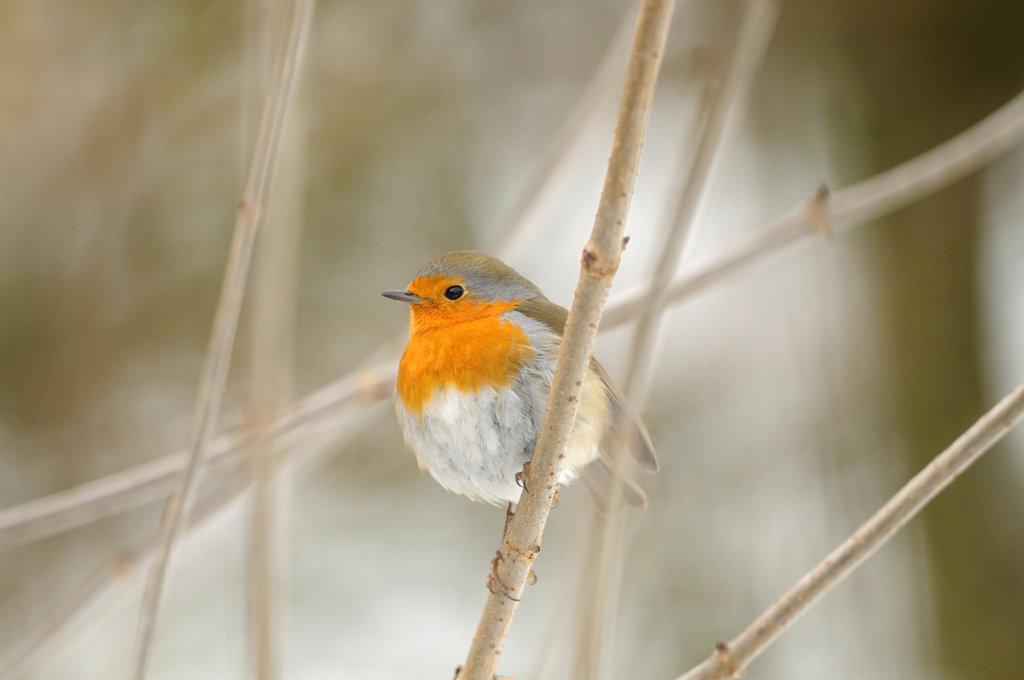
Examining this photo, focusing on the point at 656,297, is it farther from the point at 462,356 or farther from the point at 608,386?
the point at 608,386

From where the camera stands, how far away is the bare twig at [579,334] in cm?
134

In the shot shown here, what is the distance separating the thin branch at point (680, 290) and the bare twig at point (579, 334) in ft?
2.08

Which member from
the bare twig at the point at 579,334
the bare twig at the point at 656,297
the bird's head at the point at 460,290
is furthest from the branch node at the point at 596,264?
the bird's head at the point at 460,290

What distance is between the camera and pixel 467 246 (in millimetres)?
5805

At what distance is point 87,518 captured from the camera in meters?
2.40

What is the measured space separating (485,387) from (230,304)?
0.73 meters

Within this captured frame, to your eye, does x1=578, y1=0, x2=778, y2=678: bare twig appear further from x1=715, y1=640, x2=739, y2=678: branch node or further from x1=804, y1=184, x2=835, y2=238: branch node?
x1=804, y1=184, x2=835, y2=238: branch node

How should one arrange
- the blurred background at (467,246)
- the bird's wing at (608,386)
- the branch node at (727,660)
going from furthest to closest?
the blurred background at (467,246), the bird's wing at (608,386), the branch node at (727,660)

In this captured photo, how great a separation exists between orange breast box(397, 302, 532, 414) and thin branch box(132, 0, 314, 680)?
661mm

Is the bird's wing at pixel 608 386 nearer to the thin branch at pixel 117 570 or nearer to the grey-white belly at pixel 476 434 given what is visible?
the grey-white belly at pixel 476 434

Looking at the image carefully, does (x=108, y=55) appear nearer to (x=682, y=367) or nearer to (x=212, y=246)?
(x=212, y=246)

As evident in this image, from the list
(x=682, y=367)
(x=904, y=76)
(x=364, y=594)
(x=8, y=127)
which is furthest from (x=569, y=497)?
(x=8, y=127)

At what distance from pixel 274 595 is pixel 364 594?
3971 mm

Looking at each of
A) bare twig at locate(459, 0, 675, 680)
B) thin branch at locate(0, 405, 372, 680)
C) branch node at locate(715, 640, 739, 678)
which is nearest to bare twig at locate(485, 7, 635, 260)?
thin branch at locate(0, 405, 372, 680)
